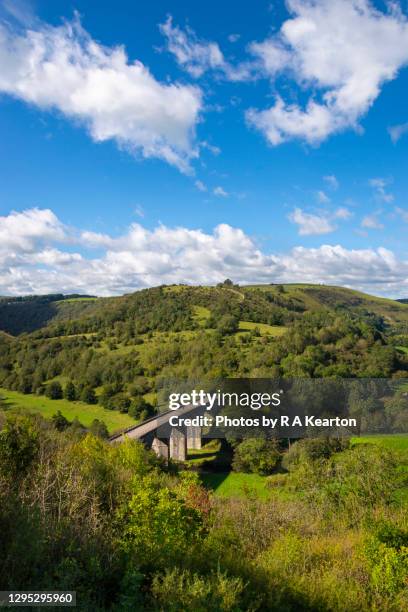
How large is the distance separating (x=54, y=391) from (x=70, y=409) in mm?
9240

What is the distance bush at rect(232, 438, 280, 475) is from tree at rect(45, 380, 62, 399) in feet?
151

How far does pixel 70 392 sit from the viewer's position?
7781 cm

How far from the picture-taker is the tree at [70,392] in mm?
77625

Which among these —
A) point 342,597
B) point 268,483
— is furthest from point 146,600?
point 268,483

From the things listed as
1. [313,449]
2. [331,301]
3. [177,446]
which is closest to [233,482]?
[313,449]

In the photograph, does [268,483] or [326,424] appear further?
[326,424]

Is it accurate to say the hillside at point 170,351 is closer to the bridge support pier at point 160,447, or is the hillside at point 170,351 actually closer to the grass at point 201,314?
the grass at point 201,314

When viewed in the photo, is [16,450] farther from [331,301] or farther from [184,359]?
[331,301]

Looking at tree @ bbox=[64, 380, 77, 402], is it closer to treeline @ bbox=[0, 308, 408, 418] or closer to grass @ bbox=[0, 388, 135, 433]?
treeline @ bbox=[0, 308, 408, 418]

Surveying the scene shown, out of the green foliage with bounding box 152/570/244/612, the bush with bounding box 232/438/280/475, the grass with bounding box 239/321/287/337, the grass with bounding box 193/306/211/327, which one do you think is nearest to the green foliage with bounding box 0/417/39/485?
the green foliage with bounding box 152/570/244/612

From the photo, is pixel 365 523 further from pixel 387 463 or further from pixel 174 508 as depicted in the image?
pixel 387 463

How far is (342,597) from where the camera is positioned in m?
9.70

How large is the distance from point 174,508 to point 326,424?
44.5m

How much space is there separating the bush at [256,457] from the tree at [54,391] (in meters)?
46.1
